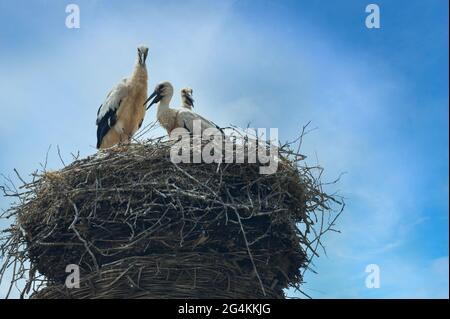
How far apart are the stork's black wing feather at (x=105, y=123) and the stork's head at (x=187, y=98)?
0.75 metres

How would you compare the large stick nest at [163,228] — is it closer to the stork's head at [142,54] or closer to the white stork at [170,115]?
the white stork at [170,115]

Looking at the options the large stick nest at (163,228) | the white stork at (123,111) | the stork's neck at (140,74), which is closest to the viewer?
Answer: the large stick nest at (163,228)

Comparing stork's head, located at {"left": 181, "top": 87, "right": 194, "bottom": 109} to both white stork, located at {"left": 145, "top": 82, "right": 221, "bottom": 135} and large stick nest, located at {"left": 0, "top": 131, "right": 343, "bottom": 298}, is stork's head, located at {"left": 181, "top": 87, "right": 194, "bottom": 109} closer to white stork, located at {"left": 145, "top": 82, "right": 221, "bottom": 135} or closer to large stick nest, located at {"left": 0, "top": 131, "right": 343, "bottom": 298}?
white stork, located at {"left": 145, "top": 82, "right": 221, "bottom": 135}

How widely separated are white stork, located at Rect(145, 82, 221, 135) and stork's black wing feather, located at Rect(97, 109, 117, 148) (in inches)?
20.0

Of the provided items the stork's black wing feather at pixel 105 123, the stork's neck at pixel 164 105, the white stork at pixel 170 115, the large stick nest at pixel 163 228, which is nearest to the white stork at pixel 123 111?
the stork's black wing feather at pixel 105 123

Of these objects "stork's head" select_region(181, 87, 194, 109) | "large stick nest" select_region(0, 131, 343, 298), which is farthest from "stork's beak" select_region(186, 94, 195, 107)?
"large stick nest" select_region(0, 131, 343, 298)

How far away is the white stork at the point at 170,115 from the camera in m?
9.33

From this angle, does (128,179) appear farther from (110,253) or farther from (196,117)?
(196,117)

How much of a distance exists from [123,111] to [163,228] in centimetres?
322

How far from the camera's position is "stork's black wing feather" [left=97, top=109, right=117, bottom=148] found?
10125mm

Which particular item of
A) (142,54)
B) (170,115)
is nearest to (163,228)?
(170,115)

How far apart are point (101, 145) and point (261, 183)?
322 cm

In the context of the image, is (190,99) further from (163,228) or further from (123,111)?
(163,228)
